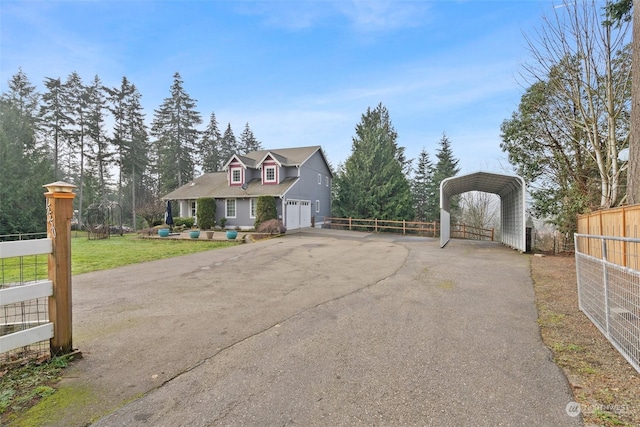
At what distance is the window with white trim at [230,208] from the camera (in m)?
22.1

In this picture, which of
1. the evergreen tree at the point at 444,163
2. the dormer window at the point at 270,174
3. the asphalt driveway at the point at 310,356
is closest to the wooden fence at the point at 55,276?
the asphalt driveway at the point at 310,356

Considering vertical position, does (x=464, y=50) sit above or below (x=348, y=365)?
above

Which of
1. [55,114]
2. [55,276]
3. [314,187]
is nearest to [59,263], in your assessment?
[55,276]

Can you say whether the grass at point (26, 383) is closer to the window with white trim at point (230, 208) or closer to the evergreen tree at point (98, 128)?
the window with white trim at point (230, 208)

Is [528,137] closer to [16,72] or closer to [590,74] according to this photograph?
[590,74]

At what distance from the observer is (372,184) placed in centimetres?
2544

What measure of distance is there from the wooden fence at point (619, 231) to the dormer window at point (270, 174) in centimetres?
1789

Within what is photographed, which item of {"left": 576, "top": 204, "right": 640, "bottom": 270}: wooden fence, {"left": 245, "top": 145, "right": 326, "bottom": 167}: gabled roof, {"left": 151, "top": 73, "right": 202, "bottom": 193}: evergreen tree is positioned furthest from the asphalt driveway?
{"left": 151, "top": 73, "right": 202, "bottom": 193}: evergreen tree

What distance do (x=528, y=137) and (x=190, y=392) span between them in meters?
17.4

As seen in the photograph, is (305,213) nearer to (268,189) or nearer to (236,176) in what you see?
(268,189)

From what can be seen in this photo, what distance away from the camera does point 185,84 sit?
3703cm

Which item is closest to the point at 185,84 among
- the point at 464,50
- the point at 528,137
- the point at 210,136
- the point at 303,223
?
the point at 210,136

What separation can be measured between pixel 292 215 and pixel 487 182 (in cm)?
1245

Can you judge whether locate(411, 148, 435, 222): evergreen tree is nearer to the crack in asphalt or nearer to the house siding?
the house siding
